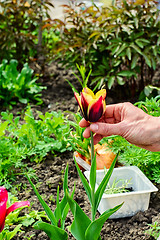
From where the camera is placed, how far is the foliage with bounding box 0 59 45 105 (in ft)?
11.8

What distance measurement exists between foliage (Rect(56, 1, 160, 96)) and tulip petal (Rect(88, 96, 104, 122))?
6.14 feet

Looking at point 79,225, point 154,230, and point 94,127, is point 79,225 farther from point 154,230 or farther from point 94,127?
point 154,230

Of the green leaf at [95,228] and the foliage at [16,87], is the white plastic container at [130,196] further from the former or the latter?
the foliage at [16,87]

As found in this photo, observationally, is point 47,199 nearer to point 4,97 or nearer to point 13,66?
point 4,97

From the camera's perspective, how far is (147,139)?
165 centimetres

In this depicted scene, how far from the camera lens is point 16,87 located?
11.7ft

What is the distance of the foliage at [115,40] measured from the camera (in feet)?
10.9

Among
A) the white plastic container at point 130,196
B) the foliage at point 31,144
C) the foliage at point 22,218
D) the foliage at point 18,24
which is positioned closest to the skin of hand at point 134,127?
the white plastic container at point 130,196

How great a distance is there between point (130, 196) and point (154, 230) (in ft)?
0.70

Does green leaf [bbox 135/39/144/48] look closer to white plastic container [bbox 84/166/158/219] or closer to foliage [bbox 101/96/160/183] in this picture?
foliage [bbox 101/96/160/183]

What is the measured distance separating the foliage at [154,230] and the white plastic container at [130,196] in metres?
0.14

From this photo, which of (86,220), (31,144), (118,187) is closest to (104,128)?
(86,220)

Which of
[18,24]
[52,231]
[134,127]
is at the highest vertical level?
[18,24]

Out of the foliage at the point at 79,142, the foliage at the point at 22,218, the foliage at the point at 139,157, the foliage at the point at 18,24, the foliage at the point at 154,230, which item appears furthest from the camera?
the foliage at the point at 18,24
